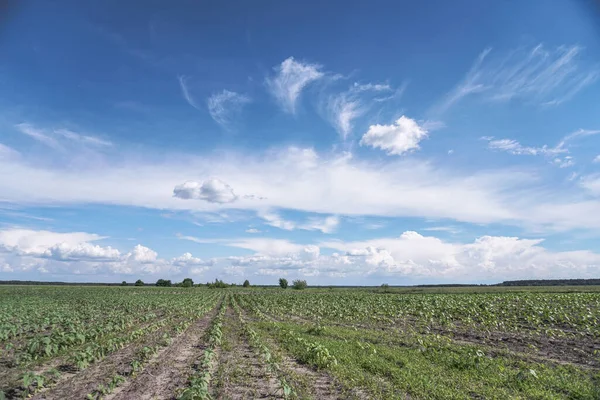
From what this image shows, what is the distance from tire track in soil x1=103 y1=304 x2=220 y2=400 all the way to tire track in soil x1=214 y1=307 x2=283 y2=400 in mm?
1134

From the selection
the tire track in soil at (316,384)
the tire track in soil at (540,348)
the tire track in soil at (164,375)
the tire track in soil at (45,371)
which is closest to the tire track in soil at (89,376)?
the tire track in soil at (45,371)

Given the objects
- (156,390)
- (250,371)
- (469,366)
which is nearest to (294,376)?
(250,371)

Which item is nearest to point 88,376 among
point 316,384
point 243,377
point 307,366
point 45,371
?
point 45,371

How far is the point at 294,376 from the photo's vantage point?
10.6 meters

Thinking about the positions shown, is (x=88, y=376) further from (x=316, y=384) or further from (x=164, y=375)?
(x=316, y=384)

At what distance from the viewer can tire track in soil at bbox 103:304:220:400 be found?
30.6 feet

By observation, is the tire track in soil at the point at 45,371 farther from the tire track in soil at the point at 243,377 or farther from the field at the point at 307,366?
the tire track in soil at the point at 243,377

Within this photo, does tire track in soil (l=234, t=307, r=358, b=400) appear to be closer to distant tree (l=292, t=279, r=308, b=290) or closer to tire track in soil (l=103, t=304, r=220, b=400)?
tire track in soil (l=103, t=304, r=220, b=400)

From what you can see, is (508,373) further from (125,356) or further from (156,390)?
(125,356)

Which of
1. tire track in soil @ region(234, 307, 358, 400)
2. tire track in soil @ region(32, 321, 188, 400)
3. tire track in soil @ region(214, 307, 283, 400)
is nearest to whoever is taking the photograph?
tire track in soil @ region(234, 307, 358, 400)

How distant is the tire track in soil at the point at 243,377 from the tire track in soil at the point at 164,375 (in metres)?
1.13

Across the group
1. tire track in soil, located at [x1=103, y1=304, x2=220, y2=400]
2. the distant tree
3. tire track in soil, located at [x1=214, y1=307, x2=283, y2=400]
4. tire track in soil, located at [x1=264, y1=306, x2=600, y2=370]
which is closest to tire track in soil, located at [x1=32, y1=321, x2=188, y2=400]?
tire track in soil, located at [x1=103, y1=304, x2=220, y2=400]

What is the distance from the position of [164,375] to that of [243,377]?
8.50ft

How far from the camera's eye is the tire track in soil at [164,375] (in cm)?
931
